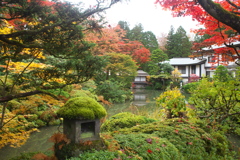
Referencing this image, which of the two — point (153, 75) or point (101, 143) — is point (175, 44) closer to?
point (153, 75)

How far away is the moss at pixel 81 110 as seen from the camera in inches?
98.7

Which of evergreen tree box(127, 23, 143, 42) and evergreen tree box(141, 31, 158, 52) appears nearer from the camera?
evergreen tree box(127, 23, 143, 42)

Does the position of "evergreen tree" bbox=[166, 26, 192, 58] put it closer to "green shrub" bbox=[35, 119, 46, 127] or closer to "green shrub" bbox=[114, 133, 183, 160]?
"green shrub" bbox=[35, 119, 46, 127]

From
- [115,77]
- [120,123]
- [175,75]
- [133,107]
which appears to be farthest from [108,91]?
[175,75]

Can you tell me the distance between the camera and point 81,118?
2.53 metres

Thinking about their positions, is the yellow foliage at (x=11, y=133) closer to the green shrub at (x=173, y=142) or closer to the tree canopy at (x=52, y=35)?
the tree canopy at (x=52, y=35)

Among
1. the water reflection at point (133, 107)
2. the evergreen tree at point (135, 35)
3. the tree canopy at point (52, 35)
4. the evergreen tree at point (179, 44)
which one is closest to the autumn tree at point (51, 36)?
the tree canopy at point (52, 35)

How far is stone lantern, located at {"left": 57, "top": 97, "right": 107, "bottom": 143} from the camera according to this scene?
8.28 ft

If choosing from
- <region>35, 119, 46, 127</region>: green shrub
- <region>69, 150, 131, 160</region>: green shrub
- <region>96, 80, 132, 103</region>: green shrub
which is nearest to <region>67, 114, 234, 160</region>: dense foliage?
<region>69, 150, 131, 160</region>: green shrub

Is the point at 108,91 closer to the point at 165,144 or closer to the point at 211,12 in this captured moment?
the point at 165,144

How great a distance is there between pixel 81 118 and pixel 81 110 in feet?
0.39

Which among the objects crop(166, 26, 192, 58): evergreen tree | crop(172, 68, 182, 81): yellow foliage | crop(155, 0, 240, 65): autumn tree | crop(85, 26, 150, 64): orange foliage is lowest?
crop(172, 68, 182, 81): yellow foliage

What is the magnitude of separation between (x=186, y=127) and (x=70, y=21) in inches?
135

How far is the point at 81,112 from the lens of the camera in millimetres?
2504
